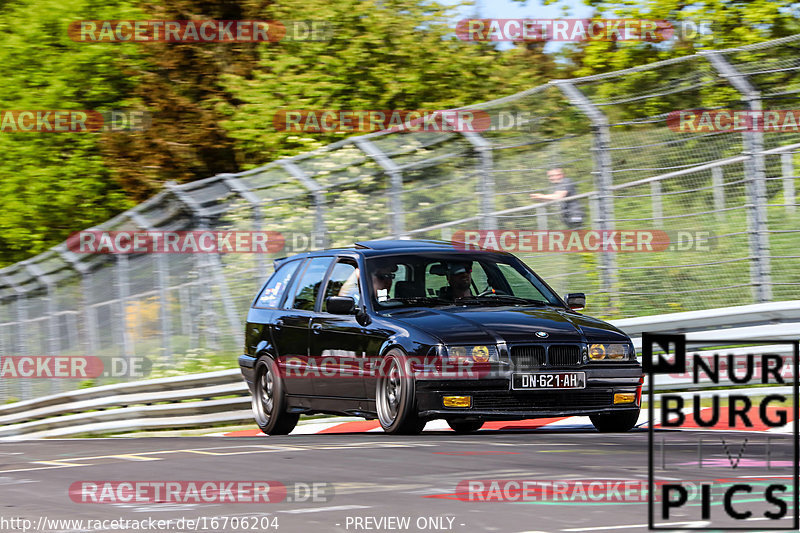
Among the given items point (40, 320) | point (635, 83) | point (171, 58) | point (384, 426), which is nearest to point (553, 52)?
point (171, 58)

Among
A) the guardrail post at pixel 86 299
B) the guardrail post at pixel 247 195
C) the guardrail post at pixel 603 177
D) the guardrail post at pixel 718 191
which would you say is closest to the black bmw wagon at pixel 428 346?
the guardrail post at pixel 603 177

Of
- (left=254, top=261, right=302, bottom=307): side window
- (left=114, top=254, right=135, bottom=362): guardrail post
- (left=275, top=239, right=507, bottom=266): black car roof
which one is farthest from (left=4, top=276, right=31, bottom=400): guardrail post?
(left=275, top=239, right=507, bottom=266): black car roof

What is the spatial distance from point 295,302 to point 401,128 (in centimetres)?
362

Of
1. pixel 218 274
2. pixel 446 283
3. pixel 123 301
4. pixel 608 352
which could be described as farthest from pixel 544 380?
pixel 123 301

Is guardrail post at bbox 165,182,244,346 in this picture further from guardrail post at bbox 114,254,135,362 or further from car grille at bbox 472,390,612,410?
car grille at bbox 472,390,612,410

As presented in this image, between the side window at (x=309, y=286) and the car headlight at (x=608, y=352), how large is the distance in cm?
305

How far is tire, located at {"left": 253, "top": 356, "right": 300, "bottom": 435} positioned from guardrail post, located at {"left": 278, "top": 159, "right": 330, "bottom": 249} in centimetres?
402

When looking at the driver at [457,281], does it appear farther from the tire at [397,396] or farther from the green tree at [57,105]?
the green tree at [57,105]

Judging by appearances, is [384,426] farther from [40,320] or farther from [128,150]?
[128,150]

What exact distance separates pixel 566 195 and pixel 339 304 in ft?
14.4

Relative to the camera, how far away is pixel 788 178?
12727mm

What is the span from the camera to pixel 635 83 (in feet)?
45.8

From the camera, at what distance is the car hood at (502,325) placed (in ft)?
34.9

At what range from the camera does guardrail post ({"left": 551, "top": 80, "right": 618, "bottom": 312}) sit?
14.3 metres
